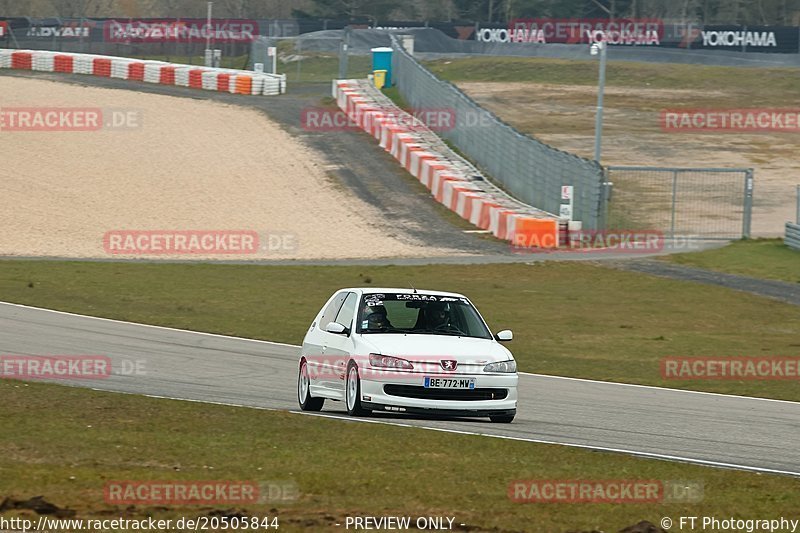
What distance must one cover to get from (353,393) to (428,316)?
1233mm

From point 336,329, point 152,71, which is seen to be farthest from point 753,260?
point 152,71

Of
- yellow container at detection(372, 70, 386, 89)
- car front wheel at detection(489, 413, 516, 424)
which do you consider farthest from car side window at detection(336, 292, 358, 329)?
yellow container at detection(372, 70, 386, 89)

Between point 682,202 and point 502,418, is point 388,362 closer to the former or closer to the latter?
point 502,418

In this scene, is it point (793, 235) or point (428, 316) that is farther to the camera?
point (793, 235)

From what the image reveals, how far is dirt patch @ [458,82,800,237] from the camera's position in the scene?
46.1 metres

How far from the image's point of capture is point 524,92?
66.4 meters

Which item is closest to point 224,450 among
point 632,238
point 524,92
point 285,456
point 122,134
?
point 285,456

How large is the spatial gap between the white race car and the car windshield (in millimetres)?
10

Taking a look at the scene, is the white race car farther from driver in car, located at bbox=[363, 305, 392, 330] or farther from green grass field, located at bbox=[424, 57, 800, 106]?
green grass field, located at bbox=[424, 57, 800, 106]

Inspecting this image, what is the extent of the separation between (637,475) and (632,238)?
2655 cm

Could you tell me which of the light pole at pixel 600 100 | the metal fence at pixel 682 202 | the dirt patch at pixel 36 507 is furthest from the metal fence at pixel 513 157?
the dirt patch at pixel 36 507

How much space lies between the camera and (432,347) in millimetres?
12836

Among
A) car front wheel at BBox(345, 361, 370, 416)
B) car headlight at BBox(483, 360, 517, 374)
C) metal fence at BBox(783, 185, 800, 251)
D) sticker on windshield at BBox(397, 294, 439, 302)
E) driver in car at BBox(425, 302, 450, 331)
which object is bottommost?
metal fence at BBox(783, 185, 800, 251)

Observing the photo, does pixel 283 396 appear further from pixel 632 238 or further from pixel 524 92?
pixel 524 92
